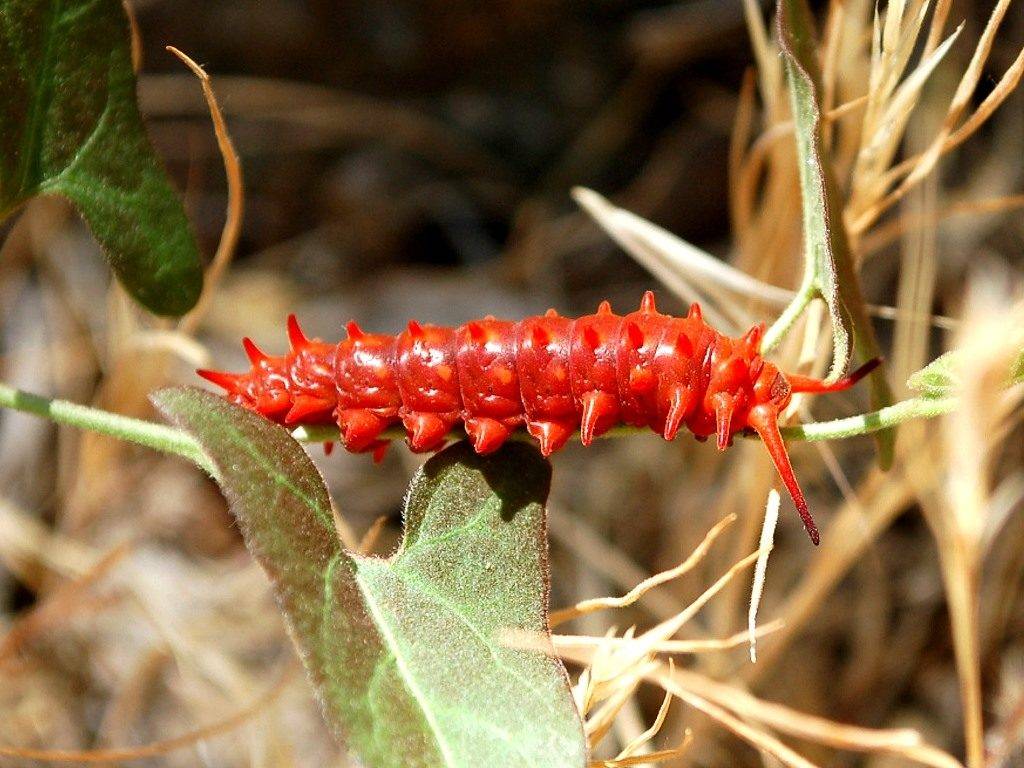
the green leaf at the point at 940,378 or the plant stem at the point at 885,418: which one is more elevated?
the green leaf at the point at 940,378

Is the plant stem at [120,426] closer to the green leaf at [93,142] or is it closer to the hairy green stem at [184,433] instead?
the hairy green stem at [184,433]

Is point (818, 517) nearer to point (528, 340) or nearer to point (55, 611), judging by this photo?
point (528, 340)

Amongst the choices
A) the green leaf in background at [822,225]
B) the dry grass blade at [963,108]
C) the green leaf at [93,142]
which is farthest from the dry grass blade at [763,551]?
the green leaf at [93,142]

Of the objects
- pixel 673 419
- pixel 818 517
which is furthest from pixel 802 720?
pixel 818 517

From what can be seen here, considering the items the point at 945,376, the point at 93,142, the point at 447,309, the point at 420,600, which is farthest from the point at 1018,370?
the point at 447,309

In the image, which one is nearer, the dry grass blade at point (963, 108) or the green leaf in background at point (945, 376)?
the green leaf in background at point (945, 376)

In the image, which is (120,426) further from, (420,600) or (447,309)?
(447,309)

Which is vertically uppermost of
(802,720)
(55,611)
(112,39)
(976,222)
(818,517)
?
(112,39)
